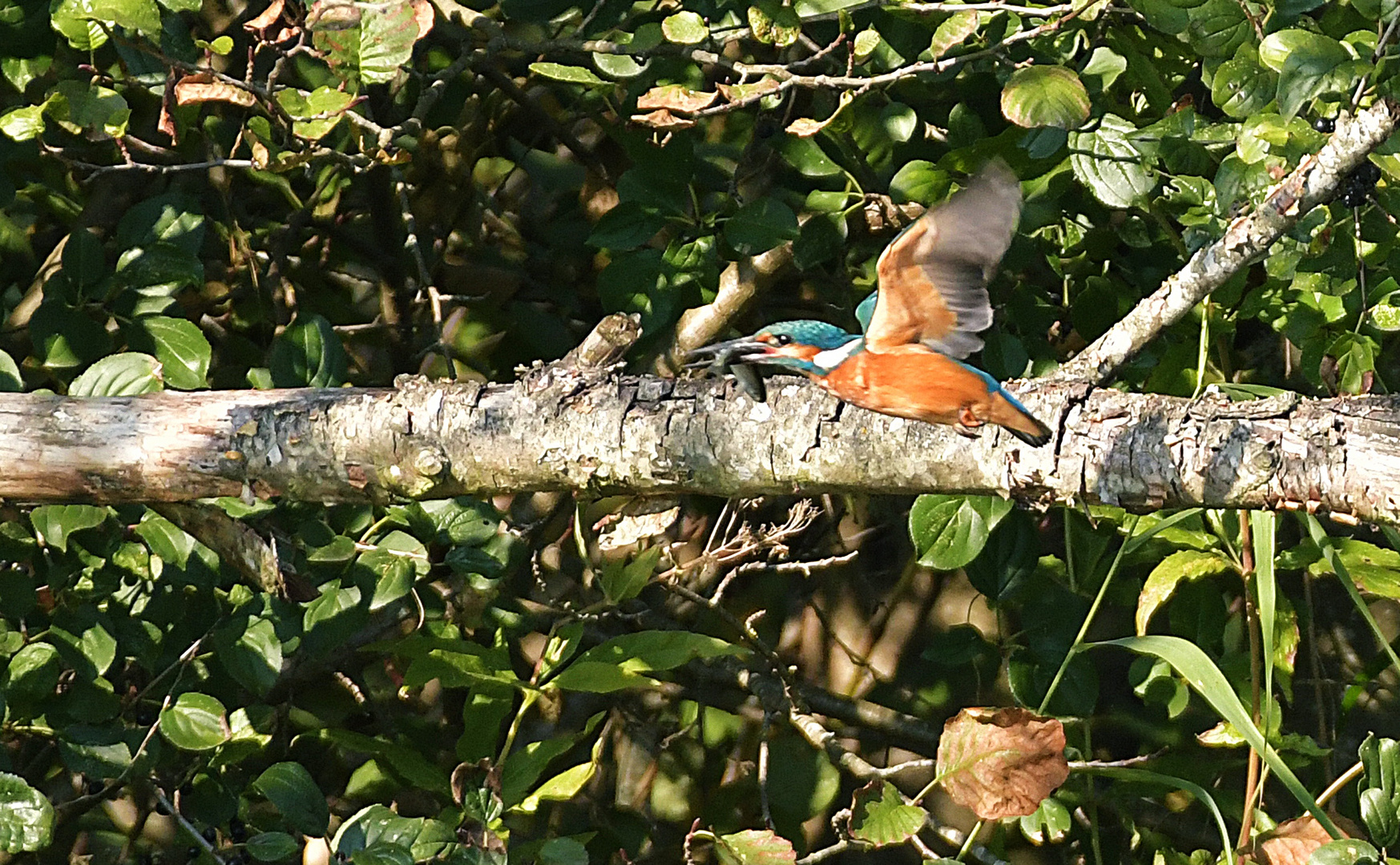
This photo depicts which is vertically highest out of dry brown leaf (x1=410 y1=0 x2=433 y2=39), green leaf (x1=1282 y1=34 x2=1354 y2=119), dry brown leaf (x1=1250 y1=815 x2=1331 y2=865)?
green leaf (x1=1282 y1=34 x2=1354 y2=119)

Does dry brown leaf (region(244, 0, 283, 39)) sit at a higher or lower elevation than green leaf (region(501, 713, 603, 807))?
higher

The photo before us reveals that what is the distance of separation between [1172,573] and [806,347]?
79 cm

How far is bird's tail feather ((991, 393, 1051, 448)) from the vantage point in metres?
Result: 0.91

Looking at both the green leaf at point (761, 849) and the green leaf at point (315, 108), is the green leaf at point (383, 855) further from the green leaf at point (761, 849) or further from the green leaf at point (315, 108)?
the green leaf at point (315, 108)

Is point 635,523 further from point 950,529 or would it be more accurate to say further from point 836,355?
point 836,355

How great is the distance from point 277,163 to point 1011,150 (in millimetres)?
755

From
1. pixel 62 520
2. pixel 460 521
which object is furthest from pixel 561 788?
pixel 62 520

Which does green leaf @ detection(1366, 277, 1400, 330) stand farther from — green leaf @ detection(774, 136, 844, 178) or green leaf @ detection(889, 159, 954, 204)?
green leaf @ detection(774, 136, 844, 178)

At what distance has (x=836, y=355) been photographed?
893 mm

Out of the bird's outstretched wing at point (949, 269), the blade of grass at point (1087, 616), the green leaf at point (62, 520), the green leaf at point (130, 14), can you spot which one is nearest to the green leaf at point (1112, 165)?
the blade of grass at point (1087, 616)

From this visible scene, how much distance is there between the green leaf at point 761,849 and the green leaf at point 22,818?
0.70 meters

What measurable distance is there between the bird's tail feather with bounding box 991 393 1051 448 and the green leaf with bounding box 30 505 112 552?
0.86m

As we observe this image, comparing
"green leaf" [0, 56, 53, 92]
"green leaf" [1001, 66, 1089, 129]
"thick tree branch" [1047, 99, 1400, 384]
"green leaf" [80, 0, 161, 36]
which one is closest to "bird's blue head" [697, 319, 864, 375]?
"thick tree branch" [1047, 99, 1400, 384]

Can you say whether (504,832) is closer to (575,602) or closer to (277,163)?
(575,602)
